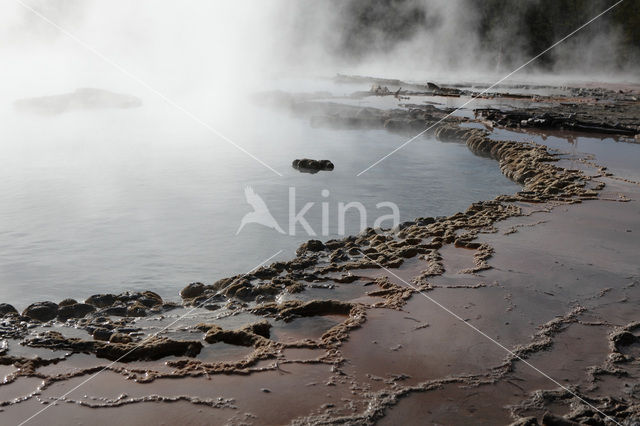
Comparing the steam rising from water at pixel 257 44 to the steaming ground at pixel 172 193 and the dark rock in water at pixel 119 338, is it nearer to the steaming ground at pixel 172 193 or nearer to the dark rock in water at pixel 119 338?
the steaming ground at pixel 172 193

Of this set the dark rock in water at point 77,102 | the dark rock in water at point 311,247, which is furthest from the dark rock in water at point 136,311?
the dark rock in water at point 77,102

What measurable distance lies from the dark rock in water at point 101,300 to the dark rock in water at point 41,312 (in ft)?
1.18

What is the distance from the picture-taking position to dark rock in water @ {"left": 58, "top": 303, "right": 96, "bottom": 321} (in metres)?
5.39

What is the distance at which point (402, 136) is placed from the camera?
16891 mm

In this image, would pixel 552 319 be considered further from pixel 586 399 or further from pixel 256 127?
pixel 256 127

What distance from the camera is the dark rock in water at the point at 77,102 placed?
20.7m

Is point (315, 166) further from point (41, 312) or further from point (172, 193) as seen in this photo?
point (41, 312)

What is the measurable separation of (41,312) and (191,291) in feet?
4.56

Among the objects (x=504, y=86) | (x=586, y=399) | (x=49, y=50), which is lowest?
(x=586, y=399)

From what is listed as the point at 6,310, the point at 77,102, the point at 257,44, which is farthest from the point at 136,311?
the point at 257,44

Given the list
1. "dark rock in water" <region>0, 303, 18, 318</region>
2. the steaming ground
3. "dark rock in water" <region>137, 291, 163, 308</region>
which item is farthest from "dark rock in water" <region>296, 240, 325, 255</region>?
"dark rock in water" <region>0, 303, 18, 318</region>

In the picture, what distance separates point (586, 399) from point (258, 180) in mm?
8186

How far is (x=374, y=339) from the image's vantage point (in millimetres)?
4887

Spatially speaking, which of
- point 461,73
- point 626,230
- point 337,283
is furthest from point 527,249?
point 461,73
